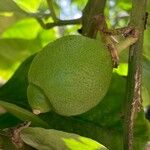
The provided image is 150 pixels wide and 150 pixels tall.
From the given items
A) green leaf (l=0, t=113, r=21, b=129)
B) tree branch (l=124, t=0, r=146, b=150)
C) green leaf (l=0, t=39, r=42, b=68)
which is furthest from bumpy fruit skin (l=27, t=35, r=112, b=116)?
green leaf (l=0, t=39, r=42, b=68)

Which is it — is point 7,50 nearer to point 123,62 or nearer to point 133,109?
point 123,62

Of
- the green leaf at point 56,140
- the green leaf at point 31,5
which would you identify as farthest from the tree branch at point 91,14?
the green leaf at point 31,5

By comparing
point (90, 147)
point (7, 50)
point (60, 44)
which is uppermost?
point (60, 44)

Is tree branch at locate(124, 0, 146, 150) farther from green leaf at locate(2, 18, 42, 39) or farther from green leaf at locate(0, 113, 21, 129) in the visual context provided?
green leaf at locate(2, 18, 42, 39)

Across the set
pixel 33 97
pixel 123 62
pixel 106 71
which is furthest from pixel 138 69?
pixel 123 62

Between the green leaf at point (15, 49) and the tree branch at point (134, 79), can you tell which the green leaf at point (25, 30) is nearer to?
the green leaf at point (15, 49)

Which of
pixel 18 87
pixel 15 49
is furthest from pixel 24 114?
pixel 15 49

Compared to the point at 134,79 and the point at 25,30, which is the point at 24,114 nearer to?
the point at 134,79
